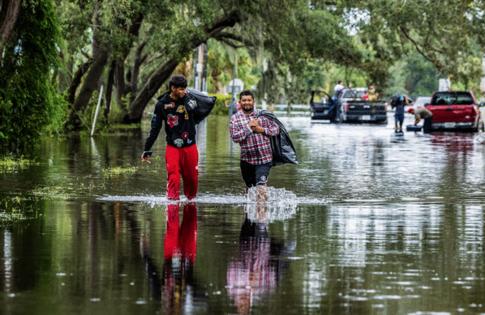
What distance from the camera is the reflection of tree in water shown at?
9.71m

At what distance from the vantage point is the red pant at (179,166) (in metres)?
17.4

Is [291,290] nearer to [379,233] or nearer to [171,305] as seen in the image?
[171,305]

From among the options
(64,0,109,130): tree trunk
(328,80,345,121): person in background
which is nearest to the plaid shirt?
(64,0,109,130): tree trunk

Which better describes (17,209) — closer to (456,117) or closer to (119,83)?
(456,117)

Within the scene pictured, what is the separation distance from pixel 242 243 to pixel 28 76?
14.5 meters

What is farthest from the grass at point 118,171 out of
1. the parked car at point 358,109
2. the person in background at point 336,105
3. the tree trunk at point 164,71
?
the person in background at point 336,105

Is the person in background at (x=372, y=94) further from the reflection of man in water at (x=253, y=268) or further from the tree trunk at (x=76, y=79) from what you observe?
the reflection of man in water at (x=253, y=268)

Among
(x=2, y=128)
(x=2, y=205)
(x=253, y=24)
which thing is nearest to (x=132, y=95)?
(x=253, y=24)

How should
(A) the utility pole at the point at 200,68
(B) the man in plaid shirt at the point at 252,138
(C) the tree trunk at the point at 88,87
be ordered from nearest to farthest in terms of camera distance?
1. (B) the man in plaid shirt at the point at 252,138
2. (C) the tree trunk at the point at 88,87
3. (A) the utility pole at the point at 200,68

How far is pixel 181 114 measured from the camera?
17.3 meters

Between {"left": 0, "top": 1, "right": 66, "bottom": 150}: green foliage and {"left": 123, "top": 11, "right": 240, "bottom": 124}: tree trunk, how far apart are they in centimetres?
1825

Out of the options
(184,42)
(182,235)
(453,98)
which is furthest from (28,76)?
(453,98)

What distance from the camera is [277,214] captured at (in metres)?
16.4

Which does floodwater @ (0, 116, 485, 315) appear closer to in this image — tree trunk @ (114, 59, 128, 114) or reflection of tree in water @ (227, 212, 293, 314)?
reflection of tree in water @ (227, 212, 293, 314)
